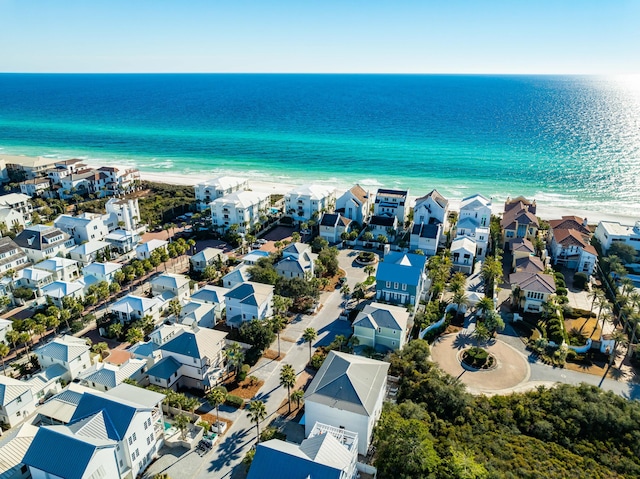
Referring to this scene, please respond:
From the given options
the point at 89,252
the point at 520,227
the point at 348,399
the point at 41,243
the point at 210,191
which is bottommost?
the point at 89,252

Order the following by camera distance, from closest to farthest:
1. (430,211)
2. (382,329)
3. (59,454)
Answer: (59,454)
(382,329)
(430,211)

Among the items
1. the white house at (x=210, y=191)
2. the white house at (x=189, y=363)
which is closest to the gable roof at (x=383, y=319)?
the white house at (x=189, y=363)

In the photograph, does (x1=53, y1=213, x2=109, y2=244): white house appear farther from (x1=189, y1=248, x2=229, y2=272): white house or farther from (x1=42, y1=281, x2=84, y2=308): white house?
(x1=189, y1=248, x2=229, y2=272): white house

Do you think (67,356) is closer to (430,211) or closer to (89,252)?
(89,252)

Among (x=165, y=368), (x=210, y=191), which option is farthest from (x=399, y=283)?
(x=210, y=191)

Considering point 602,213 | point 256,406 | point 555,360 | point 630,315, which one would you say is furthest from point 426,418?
point 602,213

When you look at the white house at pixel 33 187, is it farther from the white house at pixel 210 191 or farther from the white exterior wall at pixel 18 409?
the white exterior wall at pixel 18 409

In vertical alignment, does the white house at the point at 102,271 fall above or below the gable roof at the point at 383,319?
below

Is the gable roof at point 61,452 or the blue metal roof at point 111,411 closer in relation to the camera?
the gable roof at point 61,452
